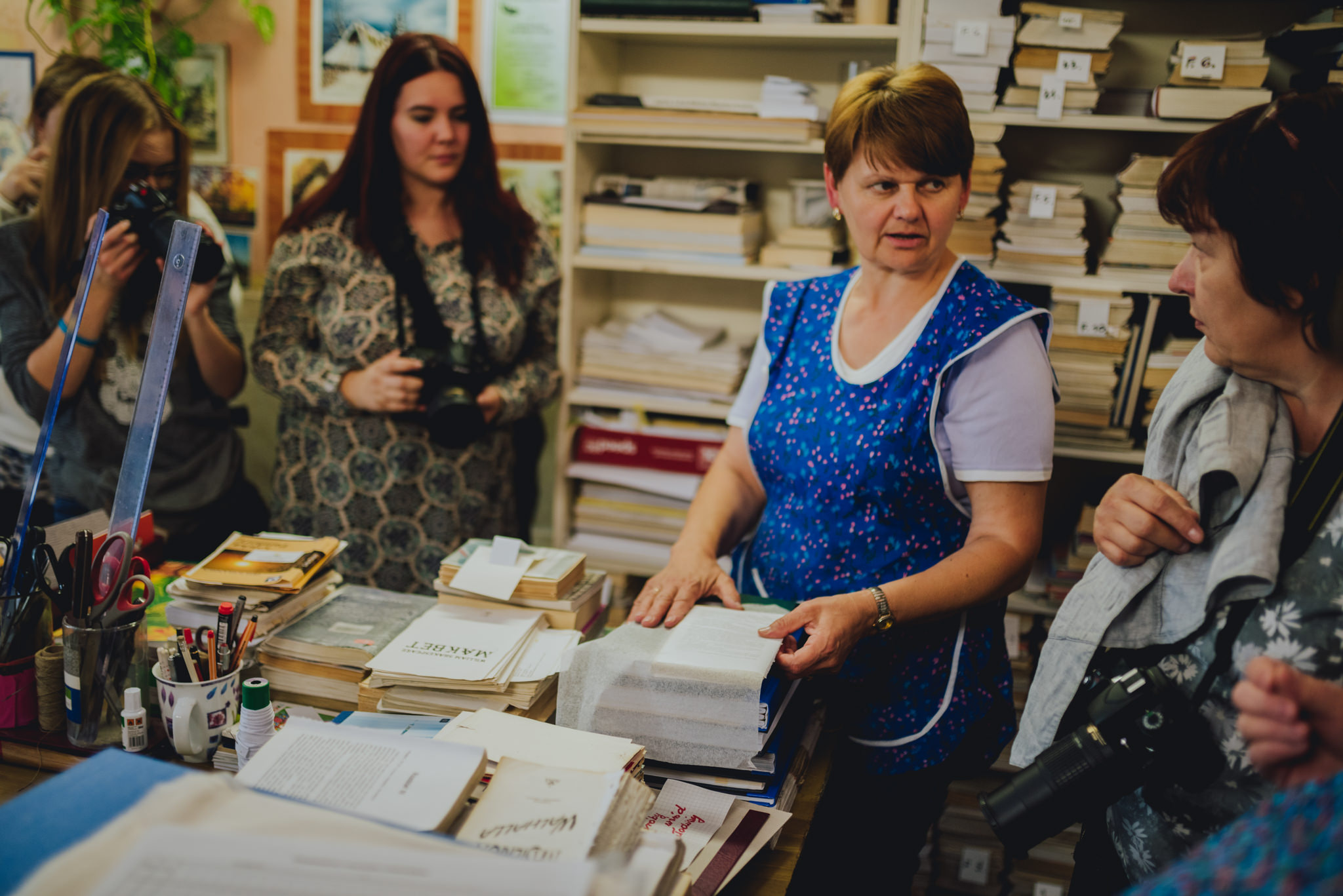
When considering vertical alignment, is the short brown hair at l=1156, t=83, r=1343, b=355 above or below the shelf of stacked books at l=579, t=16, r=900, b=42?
below

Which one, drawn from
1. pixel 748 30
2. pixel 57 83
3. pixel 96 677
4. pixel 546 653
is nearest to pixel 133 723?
pixel 96 677

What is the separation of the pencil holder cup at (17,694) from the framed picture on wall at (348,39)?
2.12 metres

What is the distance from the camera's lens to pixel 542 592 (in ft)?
4.62

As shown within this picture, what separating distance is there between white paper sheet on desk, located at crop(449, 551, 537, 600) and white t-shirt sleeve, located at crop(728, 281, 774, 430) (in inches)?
17.6

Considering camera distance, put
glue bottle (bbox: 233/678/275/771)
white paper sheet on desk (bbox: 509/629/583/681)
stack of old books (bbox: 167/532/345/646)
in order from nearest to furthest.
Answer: glue bottle (bbox: 233/678/275/771), white paper sheet on desk (bbox: 509/629/583/681), stack of old books (bbox: 167/532/345/646)

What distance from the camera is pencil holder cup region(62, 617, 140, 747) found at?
1.16m

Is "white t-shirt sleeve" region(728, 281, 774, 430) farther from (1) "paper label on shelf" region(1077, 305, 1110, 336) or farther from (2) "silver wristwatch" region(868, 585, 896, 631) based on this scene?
(1) "paper label on shelf" region(1077, 305, 1110, 336)

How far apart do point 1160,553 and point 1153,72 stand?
1.80 meters

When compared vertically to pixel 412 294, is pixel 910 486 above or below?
below

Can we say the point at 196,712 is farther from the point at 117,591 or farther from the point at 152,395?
the point at 152,395

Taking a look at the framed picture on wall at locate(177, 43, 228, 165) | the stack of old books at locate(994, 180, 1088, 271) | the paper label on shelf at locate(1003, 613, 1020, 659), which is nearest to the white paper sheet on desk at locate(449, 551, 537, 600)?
the paper label on shelf at locate(1003, 613, 1020, 659)

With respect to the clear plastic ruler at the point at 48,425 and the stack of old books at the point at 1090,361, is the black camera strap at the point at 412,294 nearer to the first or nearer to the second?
the clear plastic ruler at the point at 48,425

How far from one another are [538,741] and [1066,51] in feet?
6.32

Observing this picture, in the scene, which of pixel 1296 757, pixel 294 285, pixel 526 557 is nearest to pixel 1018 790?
pixel 1296 757
